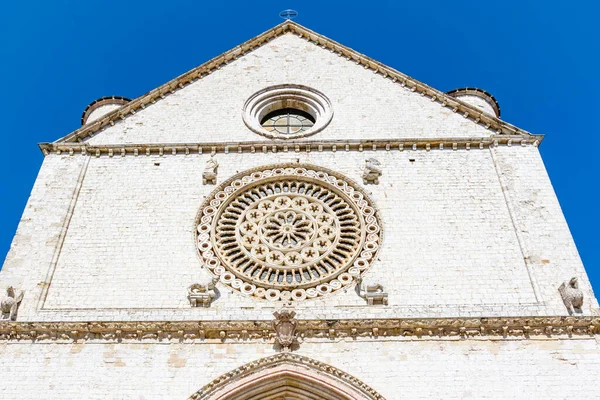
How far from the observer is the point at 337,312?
1010 centimetres

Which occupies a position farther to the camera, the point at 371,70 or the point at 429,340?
the point at 371,70

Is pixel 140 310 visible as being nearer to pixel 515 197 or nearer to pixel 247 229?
pixel 247 229

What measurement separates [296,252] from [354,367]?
2521mm

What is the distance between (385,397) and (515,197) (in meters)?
4.53

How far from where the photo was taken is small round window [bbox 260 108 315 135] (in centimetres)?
1402

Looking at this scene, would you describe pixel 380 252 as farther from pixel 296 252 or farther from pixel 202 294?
pixel 202 294

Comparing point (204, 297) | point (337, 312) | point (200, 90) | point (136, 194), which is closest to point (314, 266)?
point (337, 312)

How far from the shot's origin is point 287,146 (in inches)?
502

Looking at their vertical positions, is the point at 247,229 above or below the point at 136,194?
below

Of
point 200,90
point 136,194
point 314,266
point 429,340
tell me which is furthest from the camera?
point 200,90

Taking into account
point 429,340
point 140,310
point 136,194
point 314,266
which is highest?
point 136,194

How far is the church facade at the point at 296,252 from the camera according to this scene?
30.2 feet

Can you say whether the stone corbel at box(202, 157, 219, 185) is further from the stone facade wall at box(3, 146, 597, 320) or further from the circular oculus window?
the circular oculus window

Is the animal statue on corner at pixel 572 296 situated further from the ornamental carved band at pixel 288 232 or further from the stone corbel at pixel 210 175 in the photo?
the stone corbel at pixel 210 175
